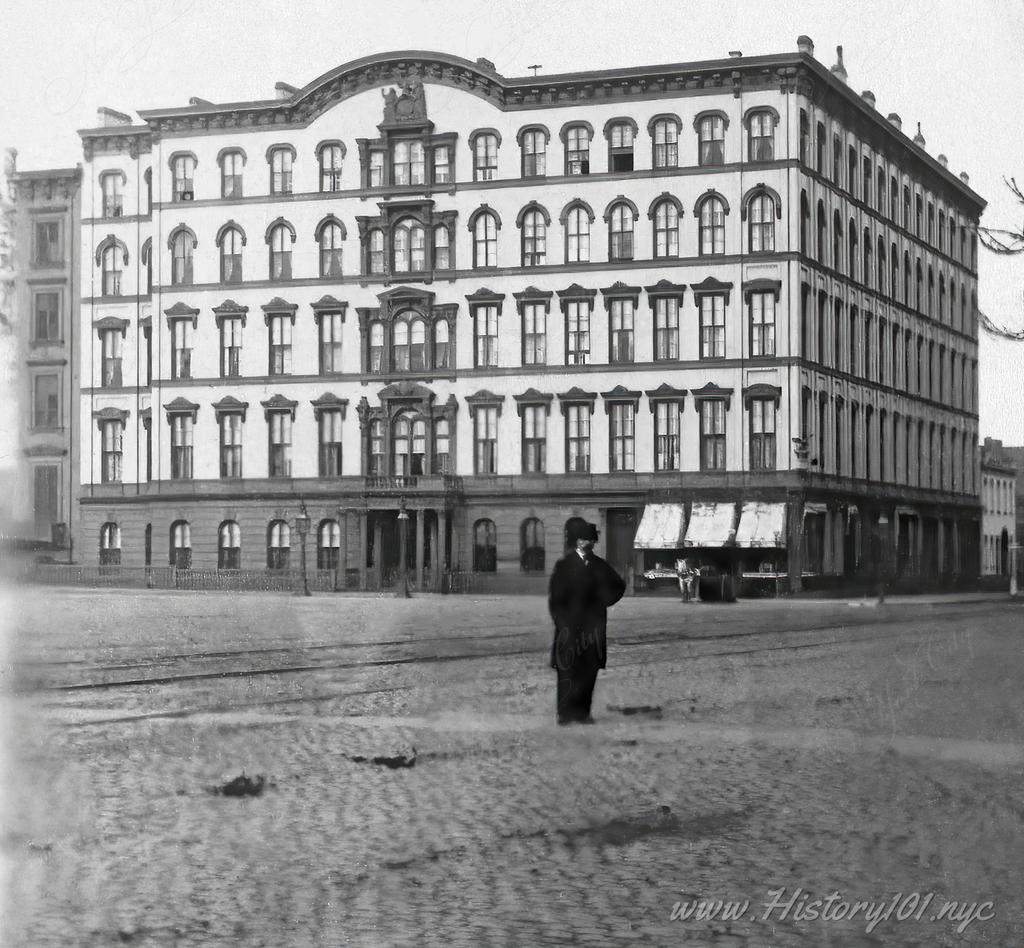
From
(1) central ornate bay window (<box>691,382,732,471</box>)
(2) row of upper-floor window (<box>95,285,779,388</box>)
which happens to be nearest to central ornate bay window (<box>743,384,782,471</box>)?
(1) central ornate bay window (<box>691,382,732,471</box>)

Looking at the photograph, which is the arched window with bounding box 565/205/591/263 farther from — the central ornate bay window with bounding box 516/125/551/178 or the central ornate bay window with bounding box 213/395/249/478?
the central ornate bay window with bounding box 213/395/249/478

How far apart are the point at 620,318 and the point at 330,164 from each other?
9.68m

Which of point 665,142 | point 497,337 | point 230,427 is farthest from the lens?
point 230,427

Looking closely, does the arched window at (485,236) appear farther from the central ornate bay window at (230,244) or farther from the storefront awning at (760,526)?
the storefront awning at (760,526)

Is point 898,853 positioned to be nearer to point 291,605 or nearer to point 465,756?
point 465,756

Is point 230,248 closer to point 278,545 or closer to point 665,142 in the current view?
point 665,142

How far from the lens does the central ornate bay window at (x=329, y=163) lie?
12.5 meters

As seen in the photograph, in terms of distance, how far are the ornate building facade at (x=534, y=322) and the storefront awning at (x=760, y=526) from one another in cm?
14

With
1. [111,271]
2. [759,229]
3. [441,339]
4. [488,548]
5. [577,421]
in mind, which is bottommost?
[488,548]

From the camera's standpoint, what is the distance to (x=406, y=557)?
29828 millimetres

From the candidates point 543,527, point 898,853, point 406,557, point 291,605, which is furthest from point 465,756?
point 291,605

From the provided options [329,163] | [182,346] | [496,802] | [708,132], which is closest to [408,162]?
[329,163]

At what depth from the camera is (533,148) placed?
16.5 metres

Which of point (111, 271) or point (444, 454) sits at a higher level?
point (111, 271)
